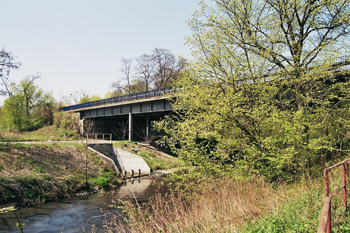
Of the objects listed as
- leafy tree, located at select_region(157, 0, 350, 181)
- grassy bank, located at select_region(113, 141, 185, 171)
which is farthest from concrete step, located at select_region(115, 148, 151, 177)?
leafy tree, located at select_region(157, 0, 350, 181)

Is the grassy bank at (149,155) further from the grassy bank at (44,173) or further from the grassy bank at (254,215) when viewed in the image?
the grassy bank at (254,215)

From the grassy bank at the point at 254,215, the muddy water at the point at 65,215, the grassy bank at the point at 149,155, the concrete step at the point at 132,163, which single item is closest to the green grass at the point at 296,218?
A: the grassy bank at the point at 254,215

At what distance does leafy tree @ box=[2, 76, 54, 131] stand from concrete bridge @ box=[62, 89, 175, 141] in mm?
3875

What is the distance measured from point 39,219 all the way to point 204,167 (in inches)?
364

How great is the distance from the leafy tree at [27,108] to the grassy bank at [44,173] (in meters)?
22.2

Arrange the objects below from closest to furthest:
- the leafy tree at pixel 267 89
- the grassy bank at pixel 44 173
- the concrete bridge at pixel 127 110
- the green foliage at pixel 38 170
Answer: the leafy tree at pixel 267 89 → the grassy bank at pixel 44 173 → the green foliage at pixel 38 170 → the concrete bridge at pixel 127 110

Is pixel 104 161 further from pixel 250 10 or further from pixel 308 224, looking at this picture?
pixel 308 224

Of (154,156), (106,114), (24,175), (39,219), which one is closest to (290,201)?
(39,219)

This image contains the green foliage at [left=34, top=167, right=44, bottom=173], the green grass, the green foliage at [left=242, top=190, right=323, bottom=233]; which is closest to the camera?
the green grass

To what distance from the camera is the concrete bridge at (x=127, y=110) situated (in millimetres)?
35188

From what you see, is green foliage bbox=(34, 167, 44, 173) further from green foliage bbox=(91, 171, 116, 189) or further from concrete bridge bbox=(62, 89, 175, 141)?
concrete bridge bbox=(62, 89, 175, 141)

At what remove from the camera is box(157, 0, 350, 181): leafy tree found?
1085 cm

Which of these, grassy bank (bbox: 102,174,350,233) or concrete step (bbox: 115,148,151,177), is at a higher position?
grassy bank (bbox: 102,174,350,233)

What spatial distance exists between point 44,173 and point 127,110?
2010cm
